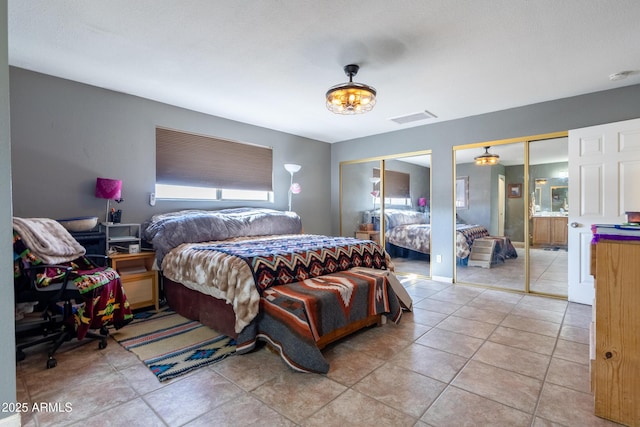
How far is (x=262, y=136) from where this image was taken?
5.01 meters

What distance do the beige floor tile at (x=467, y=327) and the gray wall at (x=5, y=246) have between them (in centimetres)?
292

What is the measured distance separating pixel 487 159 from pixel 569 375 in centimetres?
305

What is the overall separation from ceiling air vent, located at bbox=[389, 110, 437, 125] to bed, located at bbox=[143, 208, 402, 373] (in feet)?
6.65

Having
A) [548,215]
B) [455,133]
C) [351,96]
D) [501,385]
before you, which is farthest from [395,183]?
[501,385]

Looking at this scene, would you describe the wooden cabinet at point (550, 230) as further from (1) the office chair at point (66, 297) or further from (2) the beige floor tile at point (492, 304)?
(1) the office chair at point (66, 297)

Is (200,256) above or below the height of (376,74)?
below

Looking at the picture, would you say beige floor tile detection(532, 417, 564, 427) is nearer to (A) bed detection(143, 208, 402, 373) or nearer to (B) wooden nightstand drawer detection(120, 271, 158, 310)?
(A) bed detection(143, 208, 402, 373)

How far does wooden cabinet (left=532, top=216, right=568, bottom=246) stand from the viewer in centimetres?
376

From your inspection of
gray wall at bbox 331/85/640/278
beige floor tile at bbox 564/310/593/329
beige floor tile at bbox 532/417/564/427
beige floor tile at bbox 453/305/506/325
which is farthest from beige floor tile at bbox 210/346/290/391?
gray wall at bbox 331/85/640/278

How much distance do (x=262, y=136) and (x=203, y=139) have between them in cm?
100

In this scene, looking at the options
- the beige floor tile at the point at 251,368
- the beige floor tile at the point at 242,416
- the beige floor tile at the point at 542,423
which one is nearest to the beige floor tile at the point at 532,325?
the beige floor tile at the point at 542,423

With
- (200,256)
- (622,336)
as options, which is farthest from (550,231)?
(200,256)

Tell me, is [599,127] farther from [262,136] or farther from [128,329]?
[128,329]

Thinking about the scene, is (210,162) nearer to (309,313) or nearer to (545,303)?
(309,313)
